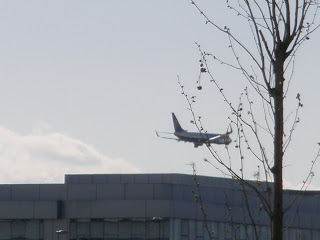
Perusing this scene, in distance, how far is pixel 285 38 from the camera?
39.0 ft

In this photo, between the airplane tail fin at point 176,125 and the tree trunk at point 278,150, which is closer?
the tree trunk at point 278,150

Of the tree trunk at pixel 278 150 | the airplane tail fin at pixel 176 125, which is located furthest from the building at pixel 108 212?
the airplane tail fin at pixel 176 125

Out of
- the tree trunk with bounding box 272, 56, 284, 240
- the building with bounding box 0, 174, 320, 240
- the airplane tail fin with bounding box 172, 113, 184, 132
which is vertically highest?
the airplane tail fin with bounding box 172, 113, 184, 132

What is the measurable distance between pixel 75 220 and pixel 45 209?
235cm

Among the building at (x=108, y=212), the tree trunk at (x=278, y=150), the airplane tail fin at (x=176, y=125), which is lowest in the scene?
the tree trunk at (x=278, y=150)

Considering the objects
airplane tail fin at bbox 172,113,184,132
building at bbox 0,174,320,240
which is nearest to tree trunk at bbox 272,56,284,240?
building at bbox 0,174,320,240

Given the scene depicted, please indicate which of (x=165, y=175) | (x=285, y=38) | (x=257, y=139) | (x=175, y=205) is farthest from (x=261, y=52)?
(x=165, y=175)

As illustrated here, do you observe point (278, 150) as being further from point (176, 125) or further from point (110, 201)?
point (176, 125)

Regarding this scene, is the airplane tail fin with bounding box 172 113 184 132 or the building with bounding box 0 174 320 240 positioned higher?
the airplane tail fin with bounding box 172 113 184 132

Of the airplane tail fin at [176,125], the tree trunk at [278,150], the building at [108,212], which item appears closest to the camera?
the tree trunk at [278,150]

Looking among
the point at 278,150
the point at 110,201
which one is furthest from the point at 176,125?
the point at 278,150

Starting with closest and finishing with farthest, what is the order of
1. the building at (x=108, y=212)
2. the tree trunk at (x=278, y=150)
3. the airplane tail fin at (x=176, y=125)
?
the tree trunk at (x=278, y=150) < the building at (x=108, y=212) < the airplane tail fin at (x=176, y=125)

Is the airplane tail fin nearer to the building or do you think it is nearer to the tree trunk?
the building

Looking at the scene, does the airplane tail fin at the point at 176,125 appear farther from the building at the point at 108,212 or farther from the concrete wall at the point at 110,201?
the building at the point at 108,212
